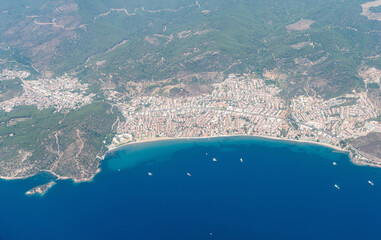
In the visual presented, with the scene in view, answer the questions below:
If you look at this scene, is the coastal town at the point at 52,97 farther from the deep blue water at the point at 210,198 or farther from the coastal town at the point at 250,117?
the deep blue water at the point at 210,198

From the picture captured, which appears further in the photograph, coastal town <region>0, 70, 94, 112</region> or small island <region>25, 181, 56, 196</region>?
Result: coastal town <region>0, 70, 94, 112</region>

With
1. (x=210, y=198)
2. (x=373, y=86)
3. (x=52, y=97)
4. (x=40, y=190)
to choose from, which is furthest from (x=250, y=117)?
(x=52, y=97)

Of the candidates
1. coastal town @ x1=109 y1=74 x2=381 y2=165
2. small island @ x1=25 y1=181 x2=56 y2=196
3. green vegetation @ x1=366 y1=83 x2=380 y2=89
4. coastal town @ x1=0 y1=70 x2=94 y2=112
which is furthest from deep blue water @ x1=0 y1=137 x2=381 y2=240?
coastal town @ x1=0 y1=70 x2=94 y2=112

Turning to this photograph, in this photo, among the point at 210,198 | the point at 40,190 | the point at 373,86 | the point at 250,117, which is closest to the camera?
the point at 210,198

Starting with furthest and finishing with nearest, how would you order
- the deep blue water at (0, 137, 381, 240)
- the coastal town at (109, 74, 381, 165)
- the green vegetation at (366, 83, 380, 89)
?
the green vegetation at (366, 83, 380, 89), the coastal town at (109, 74, 381, 165), the deep blue water at (0, 137, 381, 240)

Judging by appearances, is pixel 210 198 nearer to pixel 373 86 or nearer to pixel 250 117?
pixel 250 117

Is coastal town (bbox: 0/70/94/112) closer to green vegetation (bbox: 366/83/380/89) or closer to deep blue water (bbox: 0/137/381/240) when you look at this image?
deep blue water (bbox: 0/137/381/240)

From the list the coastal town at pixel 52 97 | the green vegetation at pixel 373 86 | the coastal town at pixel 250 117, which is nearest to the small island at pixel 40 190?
the coastal town at pixel 250 117
